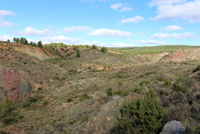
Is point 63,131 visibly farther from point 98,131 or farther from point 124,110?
point 124,110

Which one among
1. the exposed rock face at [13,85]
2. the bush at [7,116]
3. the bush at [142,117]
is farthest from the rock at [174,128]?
the exposed rock face at [13,85]

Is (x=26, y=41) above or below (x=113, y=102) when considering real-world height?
above

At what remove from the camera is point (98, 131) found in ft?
23.1

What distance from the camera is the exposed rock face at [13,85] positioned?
16.7 m

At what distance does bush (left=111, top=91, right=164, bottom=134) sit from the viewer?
4.87 metres

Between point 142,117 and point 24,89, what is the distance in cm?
1745

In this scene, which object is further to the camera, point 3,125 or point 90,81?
point 90,81

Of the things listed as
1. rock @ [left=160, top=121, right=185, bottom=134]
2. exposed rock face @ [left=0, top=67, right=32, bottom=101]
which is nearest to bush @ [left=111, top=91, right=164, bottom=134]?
rock @ [left=160, top=121, right=185, bottom=134]

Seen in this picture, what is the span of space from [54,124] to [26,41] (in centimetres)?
6713

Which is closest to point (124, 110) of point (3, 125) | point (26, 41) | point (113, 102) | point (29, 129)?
point (113, 102)

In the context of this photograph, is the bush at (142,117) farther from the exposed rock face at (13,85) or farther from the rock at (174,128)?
the exposed rock face at (13,85)

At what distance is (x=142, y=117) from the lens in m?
4.99

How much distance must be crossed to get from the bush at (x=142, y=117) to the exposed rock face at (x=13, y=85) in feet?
51.8

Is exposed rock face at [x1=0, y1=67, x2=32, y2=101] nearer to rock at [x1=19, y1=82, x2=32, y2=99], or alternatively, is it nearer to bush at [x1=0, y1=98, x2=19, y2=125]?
rock at [x1=19, y1=82, x2=32, y2=99]
